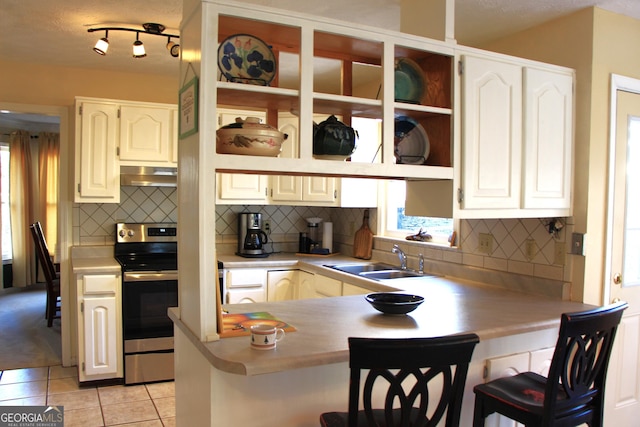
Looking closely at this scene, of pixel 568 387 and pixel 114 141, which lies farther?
pixel 114 141

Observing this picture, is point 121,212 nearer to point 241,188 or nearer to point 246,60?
point 241,188

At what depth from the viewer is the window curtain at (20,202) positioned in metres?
6.93

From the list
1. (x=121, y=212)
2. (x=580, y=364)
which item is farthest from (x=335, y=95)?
(x=121, y=212)

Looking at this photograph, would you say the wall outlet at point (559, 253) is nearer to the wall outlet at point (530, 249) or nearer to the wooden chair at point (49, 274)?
the wall outlet at point (530, 249)

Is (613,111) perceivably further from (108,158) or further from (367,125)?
(108,158)

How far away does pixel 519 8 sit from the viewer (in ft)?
8.52

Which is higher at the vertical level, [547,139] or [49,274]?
[547,139]

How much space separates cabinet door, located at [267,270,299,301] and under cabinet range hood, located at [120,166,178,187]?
3.74 feet

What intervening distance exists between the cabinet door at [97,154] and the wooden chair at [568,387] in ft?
10.4

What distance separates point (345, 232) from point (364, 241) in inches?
20.4

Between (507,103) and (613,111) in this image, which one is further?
(613,111)

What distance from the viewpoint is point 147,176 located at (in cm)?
402

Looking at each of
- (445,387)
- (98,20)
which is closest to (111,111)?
(98,20)

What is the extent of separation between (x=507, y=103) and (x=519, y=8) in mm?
544
